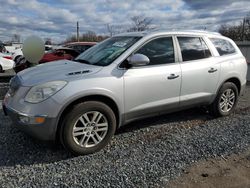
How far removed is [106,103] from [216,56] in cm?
245

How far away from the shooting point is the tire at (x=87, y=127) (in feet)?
11.4

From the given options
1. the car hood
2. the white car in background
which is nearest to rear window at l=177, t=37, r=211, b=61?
the car hood

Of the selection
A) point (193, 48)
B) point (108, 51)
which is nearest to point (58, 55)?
point (108, 51)

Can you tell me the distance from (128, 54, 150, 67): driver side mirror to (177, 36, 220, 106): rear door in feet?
2.82

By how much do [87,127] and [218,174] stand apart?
1.76m

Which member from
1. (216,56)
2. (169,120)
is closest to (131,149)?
(169,120)

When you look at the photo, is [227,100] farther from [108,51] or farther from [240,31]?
[240,31]

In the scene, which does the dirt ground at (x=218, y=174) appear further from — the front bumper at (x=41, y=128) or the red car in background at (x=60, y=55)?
the red car in background at (x=60, y=55)

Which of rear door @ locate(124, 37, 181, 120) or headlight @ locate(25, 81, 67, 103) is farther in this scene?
rear door @ locate(124, 37, 181, 120)

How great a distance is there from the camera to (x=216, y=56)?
5.00m

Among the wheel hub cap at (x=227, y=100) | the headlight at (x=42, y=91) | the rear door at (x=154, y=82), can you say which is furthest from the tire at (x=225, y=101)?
the headlight at (x=42, y=91)

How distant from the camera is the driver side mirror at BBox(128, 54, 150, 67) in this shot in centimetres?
384

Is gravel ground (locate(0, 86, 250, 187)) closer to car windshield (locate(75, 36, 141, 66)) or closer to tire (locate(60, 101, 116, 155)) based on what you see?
tire (locate(60, 101, 116, 155))

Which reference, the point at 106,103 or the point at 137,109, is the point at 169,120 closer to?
the point at 137,109
